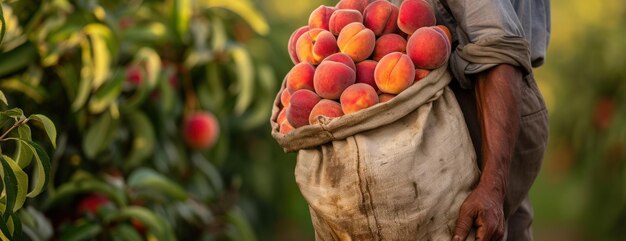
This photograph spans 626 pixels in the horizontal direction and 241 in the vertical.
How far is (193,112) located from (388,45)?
7.03 feet

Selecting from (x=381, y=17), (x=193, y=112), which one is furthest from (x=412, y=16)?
(x=193, y=112)

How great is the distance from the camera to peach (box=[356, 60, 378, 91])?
6.96ft

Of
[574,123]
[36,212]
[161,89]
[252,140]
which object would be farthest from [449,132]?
[574,123]

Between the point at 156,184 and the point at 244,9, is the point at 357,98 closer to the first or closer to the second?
the point at 156,184

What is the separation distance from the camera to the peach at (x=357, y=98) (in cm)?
206

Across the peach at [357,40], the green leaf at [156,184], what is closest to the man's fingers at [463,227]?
the peach at [357,40]

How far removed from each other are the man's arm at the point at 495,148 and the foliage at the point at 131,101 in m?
1.26

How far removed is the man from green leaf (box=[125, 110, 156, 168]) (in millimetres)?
1697

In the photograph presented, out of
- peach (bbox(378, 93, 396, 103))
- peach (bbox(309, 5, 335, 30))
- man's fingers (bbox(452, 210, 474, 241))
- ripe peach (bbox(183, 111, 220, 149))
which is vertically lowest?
ripe peach (bbox(183, 111, 220, 149))

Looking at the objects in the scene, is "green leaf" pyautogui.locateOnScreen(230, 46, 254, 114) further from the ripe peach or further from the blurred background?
the ripe peach

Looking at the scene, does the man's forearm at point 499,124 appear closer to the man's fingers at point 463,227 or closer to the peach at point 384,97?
the man's fingers at point 463,227

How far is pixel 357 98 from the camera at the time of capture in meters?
2.06

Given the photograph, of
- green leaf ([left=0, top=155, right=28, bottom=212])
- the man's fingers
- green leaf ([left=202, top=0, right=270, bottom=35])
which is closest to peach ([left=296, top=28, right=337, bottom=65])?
the man's fingers

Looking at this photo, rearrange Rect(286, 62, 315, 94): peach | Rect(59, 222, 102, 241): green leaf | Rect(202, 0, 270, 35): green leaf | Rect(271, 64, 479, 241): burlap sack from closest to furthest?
Rect(271, 64, 479, 241): burlap sack
Rect(286, 62, 315, 94): peach
Rect(59, 222, 102, 241): green leaf
Rect(202, 0, 270, 35): green leaf
